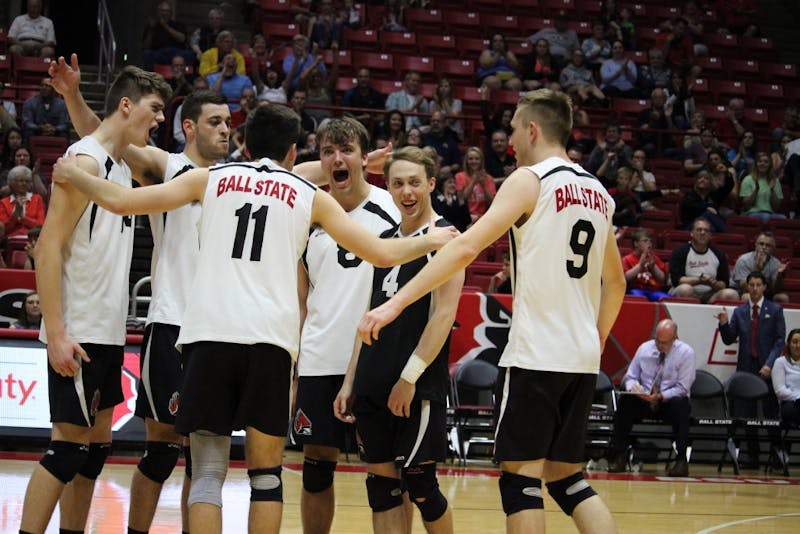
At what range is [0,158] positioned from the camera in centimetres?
1406

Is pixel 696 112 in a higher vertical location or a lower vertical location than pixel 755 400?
higher

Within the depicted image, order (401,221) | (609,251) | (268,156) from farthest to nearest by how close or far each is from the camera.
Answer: (401,221) < (609,251) < (268,156)

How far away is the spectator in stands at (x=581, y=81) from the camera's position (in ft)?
60.8

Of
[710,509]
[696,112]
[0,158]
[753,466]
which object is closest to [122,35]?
[0,158]

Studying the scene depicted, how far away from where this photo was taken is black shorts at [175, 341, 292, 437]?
456 cm

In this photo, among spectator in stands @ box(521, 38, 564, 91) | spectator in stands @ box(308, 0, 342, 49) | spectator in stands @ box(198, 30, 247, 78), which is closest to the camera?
spectator in stands @ box(198, 30, 247, 78)

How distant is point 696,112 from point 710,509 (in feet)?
35.5

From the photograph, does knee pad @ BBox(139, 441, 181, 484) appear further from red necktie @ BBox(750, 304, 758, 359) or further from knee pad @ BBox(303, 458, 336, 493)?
red necktie @ BBox(750, 304, 758, 359)

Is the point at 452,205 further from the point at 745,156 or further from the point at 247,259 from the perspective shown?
the point at 247,259

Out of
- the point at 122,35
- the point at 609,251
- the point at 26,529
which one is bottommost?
the point at 26,529

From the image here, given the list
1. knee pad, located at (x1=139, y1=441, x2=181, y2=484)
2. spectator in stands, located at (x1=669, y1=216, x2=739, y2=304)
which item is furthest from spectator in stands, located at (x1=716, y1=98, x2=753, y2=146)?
knee pad, located at (x1=139, y1=441, x2=181, y2=484)

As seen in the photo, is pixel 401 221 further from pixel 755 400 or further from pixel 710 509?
pixel 755 400

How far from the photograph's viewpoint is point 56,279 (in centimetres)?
504

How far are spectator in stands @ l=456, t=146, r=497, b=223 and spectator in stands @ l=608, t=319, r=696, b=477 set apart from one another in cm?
300
